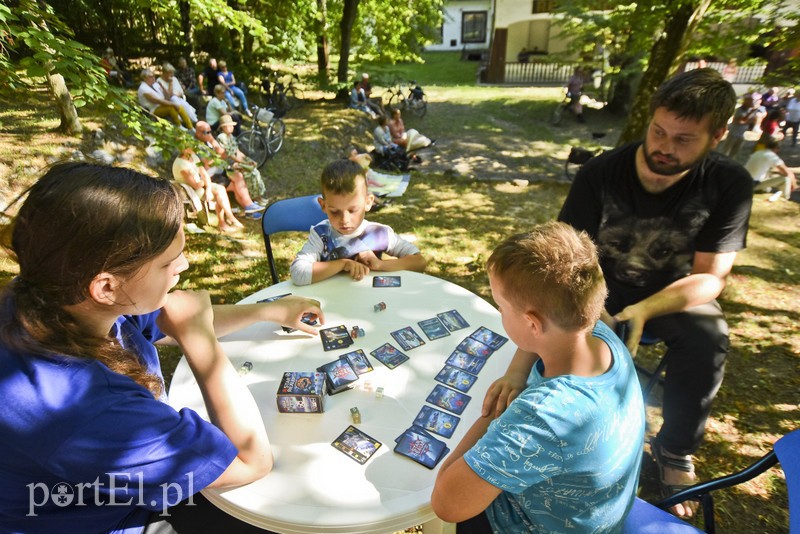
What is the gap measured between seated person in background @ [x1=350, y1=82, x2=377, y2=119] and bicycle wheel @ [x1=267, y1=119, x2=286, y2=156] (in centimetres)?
393

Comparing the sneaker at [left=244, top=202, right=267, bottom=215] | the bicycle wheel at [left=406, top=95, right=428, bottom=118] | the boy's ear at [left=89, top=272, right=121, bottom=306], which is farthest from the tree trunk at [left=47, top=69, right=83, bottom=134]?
the bicycle wheel at [left=406, top=95, right=428, bottom=118]

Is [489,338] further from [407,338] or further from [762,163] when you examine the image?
[762,163]

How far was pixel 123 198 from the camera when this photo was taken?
1.11 metres

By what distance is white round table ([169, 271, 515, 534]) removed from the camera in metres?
1.19

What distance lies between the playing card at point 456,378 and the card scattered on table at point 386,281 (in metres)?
0.70

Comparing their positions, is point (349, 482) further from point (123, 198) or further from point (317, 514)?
point (123, 198)

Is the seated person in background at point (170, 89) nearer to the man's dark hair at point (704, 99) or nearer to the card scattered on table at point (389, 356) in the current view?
the card scattered on table at point (389, 356)

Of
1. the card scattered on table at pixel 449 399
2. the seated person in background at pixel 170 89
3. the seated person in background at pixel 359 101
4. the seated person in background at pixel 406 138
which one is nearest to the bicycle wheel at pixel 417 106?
the seated person in background at pixel 359 101

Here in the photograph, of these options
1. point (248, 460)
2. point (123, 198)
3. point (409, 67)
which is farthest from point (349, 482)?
point (409, 67)

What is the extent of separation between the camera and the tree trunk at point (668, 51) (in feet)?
18.2

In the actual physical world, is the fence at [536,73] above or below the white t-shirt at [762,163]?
above

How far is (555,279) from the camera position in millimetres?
1166

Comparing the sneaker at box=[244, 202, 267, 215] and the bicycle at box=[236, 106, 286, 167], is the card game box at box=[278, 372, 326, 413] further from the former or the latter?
the bicycle at box=[236, 106, 286, 167]

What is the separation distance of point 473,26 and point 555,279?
38.5m
